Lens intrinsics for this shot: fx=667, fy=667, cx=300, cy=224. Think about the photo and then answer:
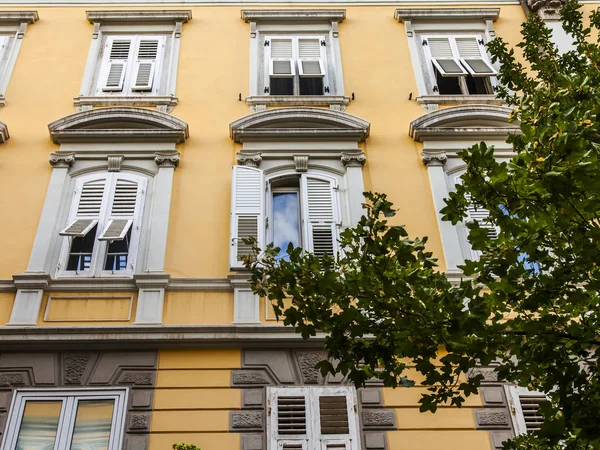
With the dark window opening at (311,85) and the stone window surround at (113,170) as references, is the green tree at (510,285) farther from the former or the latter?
the dark window opening at (311,85)

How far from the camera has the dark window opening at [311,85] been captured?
11.8 metres

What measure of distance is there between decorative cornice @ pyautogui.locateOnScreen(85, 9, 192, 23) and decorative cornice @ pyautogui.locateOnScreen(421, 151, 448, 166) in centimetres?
570

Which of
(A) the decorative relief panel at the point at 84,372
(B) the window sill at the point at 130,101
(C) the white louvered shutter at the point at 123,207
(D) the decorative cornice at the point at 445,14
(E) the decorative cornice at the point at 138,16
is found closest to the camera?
(A) the decorative relief panel at the point at 84,372

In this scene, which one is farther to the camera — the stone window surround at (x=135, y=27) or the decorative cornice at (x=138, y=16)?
the decorative cornice at (x=138, y=16)

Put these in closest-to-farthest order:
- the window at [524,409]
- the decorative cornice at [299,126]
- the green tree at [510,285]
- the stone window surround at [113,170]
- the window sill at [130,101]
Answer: the green tree at [510,285] → the window at [524,409] → the stone window surround at [113,170] → the decorative cornice at [299,126] → the window sill at [130,101]

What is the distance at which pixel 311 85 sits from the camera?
1193 centimetres

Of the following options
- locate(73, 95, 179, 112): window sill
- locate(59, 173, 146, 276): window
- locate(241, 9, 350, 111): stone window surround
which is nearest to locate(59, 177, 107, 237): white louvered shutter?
locate(59, 173, 146, 276): window

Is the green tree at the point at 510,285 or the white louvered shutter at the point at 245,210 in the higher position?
the white louvered shutter at the point at 245,210

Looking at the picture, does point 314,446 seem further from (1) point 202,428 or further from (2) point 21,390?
(2) point 21,390

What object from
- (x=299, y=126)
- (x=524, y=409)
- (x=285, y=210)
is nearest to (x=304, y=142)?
(x=299, y=126)

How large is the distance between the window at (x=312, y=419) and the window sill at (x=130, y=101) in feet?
18.6

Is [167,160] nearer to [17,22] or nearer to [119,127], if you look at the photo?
[119,127]

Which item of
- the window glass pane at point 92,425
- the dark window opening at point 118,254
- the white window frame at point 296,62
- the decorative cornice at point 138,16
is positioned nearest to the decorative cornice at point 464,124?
the white window frame at point 296,62

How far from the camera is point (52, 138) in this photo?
34.6 ft
